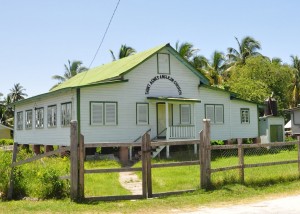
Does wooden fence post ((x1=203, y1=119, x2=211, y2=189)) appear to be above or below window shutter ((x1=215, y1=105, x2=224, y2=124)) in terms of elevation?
below

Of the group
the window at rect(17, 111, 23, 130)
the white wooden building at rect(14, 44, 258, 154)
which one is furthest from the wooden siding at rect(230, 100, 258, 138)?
the window at rect(17, 111, 23, 130)

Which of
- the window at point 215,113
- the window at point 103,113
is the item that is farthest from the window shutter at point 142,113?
the window at point 215,113

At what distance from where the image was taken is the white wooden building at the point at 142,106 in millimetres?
24266

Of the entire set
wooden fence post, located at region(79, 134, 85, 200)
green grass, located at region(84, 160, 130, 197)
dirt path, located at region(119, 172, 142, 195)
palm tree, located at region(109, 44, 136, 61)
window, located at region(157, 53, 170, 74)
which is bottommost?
dirt path, located at region(119, 172, 142, 195)

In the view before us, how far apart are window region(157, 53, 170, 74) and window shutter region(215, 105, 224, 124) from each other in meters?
4.68

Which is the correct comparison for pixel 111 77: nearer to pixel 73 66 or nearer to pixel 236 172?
pixel 236 172

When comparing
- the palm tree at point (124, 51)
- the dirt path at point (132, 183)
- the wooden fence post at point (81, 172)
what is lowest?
the dirt path at point (132, 183)

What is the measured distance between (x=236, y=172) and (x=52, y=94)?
16.1 metres

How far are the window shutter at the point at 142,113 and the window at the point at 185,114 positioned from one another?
291 centimetres

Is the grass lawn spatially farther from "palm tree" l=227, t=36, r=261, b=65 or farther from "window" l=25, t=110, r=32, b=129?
"palm tree" l=227, t=36, r=261, b=65

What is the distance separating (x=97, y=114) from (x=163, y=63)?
589 centimetres

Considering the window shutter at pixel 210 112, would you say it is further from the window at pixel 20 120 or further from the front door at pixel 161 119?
the window at pixel 20 120

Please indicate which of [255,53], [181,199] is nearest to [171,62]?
[181,199]

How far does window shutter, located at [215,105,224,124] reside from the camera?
96.3 feet
